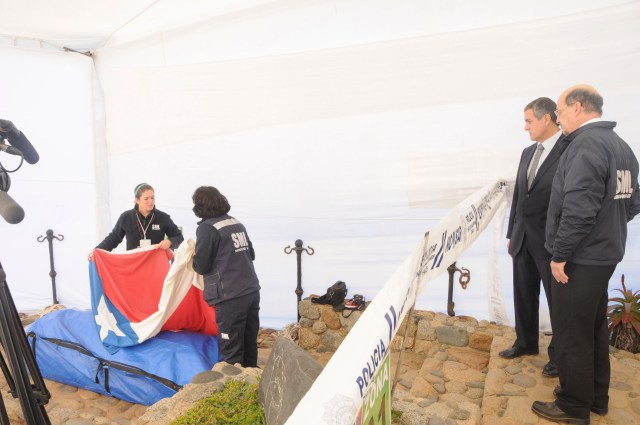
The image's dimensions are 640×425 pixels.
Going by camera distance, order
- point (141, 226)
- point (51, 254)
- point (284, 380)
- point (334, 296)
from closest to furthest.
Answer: point (284, 380)
point (141, 226)
point (334, 296)
point (51, 254)

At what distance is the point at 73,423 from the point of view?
144 inches

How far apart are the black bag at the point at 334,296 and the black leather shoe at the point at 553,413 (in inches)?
99.1

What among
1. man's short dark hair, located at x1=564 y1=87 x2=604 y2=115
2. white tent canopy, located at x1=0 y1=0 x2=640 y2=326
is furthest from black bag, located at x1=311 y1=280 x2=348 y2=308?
man's short dark hair, located at x1=564 y1=87 x2=604 y2=115

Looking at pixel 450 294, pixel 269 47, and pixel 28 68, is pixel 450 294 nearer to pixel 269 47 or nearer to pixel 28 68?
pixel 269 47

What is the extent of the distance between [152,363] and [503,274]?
132 inches

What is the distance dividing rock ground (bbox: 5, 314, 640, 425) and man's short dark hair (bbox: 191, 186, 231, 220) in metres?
1.18

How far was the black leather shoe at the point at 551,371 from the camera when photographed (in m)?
3.13

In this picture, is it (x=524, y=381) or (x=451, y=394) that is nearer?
(x=524, y=381)

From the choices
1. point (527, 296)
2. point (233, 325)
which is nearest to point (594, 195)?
point (527, 296)

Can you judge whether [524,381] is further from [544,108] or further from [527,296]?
[544,108]

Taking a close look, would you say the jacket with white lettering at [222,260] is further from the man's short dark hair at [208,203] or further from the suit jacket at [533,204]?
the suit jacket at [533,204]

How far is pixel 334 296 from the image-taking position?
5.01 m

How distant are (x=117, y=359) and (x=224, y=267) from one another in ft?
4.38

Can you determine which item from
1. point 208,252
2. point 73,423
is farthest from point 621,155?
point 73,423
